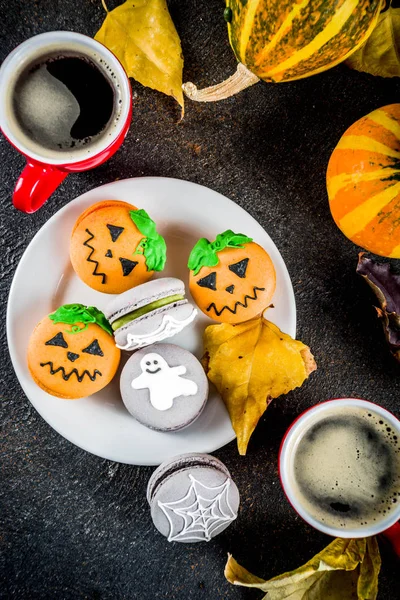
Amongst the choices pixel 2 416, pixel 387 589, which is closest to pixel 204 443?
pixel 2 416

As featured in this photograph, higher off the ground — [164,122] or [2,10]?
[2,10]

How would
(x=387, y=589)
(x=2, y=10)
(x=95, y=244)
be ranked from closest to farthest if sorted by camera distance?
1. (x=95, y=244)
2. (x=2, y=10)
3. (x=387, y=589)

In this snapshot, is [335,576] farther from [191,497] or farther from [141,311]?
[141,311]

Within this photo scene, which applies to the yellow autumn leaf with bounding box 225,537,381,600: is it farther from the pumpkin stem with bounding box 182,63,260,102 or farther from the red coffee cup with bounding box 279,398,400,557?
the pumpkin stem with bounding box 182,63,260,102

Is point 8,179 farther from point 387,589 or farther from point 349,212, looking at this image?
point 387,589

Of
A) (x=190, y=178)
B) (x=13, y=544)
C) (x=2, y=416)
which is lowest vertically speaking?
(x=13, y=544)

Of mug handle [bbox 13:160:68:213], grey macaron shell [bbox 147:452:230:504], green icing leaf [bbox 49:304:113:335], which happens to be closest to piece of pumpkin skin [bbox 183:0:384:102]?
mug handle [bbox 13:160:68:213]
